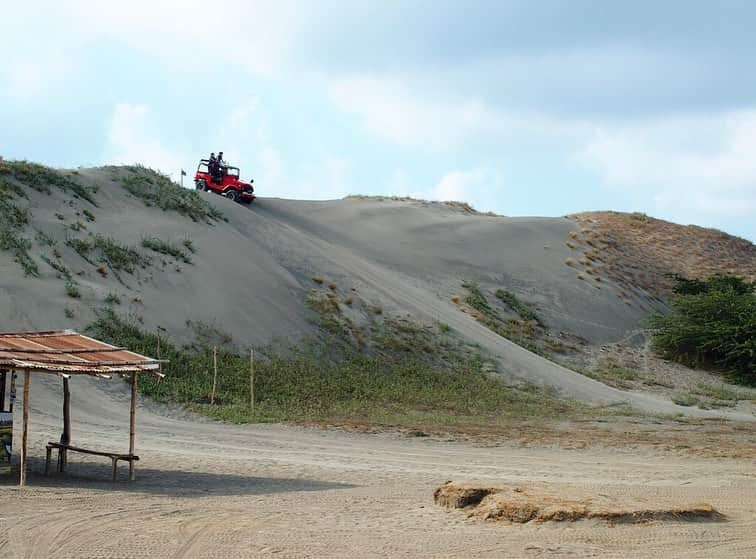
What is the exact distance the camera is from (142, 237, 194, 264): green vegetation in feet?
116

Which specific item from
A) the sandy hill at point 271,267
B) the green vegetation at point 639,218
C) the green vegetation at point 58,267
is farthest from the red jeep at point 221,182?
the green vegetation at point 639,218

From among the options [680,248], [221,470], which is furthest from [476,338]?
[680,248]

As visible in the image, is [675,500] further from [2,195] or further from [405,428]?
[2,195]

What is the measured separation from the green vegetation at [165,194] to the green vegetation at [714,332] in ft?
74.5

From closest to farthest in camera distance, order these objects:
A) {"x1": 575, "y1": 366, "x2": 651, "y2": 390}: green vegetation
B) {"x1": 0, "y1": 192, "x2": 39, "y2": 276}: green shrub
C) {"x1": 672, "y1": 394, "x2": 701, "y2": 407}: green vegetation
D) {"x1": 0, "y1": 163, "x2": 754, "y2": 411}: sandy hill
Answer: {"x1": 0, "y1": 192, "x2": 39, "y2": 276}: green shrub, {"x1": 0, "y1": 163, "x2": 754, "y2": 411}: sandy hill, {"x1": 672, "y1": 394, "x2": 701, "y2": 407}: green vegetation, {"x1": 575, "y1": 366, "x2": 651, "y2": 390}: green vegetation

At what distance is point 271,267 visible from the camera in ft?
126

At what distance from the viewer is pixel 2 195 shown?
1336 inches

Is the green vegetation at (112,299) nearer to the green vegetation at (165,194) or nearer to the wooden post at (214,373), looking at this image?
the wooden post at (214,373)

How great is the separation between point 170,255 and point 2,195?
21.1ft

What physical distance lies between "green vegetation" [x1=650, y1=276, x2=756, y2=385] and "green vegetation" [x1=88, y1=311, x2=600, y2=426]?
13.8m

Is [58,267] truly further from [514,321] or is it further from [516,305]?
[516,305]

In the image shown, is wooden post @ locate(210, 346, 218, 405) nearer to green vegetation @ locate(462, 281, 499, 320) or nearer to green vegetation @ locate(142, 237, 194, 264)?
green vegetation @ locate(142, 237, 194, 264)

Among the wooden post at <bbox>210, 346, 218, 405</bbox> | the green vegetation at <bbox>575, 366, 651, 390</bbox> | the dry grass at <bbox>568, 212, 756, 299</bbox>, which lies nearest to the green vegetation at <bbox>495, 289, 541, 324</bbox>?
the green vegetation at <bbox>575, 366, 651, 390</bbox>

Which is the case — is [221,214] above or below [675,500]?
above
